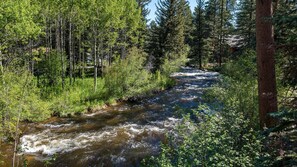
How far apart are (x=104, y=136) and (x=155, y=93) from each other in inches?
454

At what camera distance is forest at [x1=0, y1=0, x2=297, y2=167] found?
5.63 m

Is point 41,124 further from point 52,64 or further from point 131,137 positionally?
point 52,64

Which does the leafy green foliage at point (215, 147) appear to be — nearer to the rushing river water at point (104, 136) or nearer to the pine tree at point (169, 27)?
the rushing river water at point (104, 136)

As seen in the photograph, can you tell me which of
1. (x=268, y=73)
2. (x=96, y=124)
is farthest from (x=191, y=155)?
(x=96, y=124)

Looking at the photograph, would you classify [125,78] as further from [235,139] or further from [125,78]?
[235,139]

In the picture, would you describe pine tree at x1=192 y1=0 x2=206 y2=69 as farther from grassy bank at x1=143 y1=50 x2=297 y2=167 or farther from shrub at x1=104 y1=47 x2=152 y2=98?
grassy bank at x1=143 y1=50 x2=297 y2=167

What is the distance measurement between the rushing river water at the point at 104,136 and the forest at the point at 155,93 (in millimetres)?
99

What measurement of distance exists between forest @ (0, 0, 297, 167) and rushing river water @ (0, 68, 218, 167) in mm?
99

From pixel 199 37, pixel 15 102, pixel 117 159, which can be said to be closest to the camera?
pixel 15 102

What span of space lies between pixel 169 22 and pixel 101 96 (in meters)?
17.5

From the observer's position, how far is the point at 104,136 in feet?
44.8

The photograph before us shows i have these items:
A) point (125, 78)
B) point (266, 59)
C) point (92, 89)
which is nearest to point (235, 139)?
point (266, 59)

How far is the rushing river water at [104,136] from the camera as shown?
11.1 m

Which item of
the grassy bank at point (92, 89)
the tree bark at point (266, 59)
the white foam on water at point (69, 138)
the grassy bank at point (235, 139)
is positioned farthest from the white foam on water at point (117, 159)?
the grassy bank at point (92, 89)
